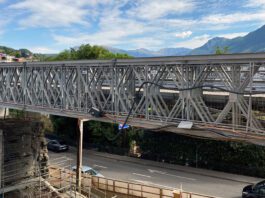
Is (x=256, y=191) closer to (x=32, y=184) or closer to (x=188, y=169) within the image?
(x=188, y=169)

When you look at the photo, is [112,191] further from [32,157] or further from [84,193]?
[32,157]

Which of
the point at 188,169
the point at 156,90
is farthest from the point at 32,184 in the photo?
the point at 188,169

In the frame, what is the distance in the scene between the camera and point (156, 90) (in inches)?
512

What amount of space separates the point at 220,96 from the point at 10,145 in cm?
1420

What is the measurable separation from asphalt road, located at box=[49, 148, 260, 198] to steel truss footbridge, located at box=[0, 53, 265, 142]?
27.6 ft

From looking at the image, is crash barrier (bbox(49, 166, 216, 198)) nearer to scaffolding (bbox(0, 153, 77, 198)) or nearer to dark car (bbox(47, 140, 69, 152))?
scaffolding (bbox(0, 153, 77, 198))

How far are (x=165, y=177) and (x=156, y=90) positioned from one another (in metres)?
12.0

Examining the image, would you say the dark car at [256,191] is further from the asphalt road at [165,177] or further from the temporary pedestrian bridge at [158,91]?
the temporary pedestrian bridge at [158,91]

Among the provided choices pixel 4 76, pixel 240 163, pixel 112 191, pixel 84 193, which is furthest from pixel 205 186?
pixel 4 76

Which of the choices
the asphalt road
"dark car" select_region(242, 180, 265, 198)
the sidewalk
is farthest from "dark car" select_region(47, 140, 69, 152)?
"dark car" select_region(242, 180, 265, 198)

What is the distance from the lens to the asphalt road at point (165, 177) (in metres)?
20.0

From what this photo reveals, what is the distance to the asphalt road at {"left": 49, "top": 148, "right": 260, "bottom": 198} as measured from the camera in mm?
19969

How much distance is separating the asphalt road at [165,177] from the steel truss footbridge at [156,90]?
27.6ft

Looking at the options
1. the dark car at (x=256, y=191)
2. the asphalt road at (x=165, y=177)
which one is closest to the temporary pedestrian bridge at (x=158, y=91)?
Result: the dark car at (x=256, y=191)
